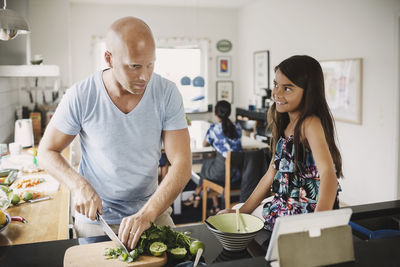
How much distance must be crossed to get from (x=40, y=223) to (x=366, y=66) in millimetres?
3678

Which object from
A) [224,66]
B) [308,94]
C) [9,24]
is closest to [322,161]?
[308,94]

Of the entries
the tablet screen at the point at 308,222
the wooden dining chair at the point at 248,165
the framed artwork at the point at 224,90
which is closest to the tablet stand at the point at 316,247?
the tablet screen at the point at 308,222

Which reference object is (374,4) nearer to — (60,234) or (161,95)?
(161,95)

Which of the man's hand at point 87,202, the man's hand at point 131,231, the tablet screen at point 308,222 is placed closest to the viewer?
the tablet screen at point 308,222

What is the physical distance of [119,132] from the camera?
1.56 m

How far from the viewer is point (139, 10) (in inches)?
276

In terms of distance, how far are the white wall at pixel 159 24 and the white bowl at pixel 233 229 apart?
6.12 metres

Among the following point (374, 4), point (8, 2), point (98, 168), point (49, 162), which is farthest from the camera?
point (374, 4)

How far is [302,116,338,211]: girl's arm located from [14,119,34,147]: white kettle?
2907 millimetres

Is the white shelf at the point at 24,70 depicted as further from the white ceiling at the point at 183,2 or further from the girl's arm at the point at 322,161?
the white ceiling at the point at 183,2

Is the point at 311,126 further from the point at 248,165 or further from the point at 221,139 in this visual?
the point at 221,139

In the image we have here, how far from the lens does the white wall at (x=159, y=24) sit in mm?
6770

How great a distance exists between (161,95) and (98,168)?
0.43 meters

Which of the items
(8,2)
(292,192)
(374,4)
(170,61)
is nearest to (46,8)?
(8,2)
